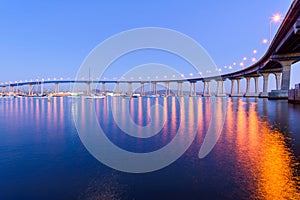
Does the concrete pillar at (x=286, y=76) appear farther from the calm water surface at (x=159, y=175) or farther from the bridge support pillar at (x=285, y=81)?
the calm water surface at (x=159, y=175)

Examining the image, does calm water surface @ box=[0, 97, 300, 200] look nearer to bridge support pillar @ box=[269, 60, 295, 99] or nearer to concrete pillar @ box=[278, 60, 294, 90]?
bridge support pillar @ box=[269, 60, 295, 99]

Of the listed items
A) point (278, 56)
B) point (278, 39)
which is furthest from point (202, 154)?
point (278, 56)

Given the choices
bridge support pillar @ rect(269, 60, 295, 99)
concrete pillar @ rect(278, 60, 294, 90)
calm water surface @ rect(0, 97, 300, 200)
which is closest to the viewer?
calm water surface @ rect(0, 97, 300, 200)

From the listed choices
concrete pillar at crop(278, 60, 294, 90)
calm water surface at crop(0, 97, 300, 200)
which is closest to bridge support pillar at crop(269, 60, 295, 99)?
concrete pillar at crop(278, 60, 294, 90)

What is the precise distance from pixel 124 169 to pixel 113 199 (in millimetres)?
2184

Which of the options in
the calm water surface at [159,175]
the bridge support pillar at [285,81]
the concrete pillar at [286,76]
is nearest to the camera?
the calm water surface at [159,175]

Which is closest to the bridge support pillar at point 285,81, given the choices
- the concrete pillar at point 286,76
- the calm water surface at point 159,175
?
the concrete pillar at point 286,76

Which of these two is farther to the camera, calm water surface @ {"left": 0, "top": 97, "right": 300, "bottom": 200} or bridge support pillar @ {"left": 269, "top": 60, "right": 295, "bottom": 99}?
bridge support pillar @ {"left": 269, "top": 60, "right": 295, "bottom": 99}

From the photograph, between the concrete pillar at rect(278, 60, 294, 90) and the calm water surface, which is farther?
the concrete pillar at rect(278, 60, 294, 90)

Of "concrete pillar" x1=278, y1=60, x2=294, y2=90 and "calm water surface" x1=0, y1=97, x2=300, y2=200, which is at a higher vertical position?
"concrete pillar" x1=278, y1=60, x2=294, y2=90

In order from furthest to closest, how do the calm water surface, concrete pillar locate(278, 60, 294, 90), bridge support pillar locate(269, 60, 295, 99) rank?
concrete pillar locate(278, 60, 294, 90) < bridge support pillar locate(269, 60, 295, 99) < the calm water surface

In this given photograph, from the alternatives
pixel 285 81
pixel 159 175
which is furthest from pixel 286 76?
pixel 159 175

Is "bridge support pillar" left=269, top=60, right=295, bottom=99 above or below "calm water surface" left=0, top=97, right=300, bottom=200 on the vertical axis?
above

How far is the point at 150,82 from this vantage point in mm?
148250
